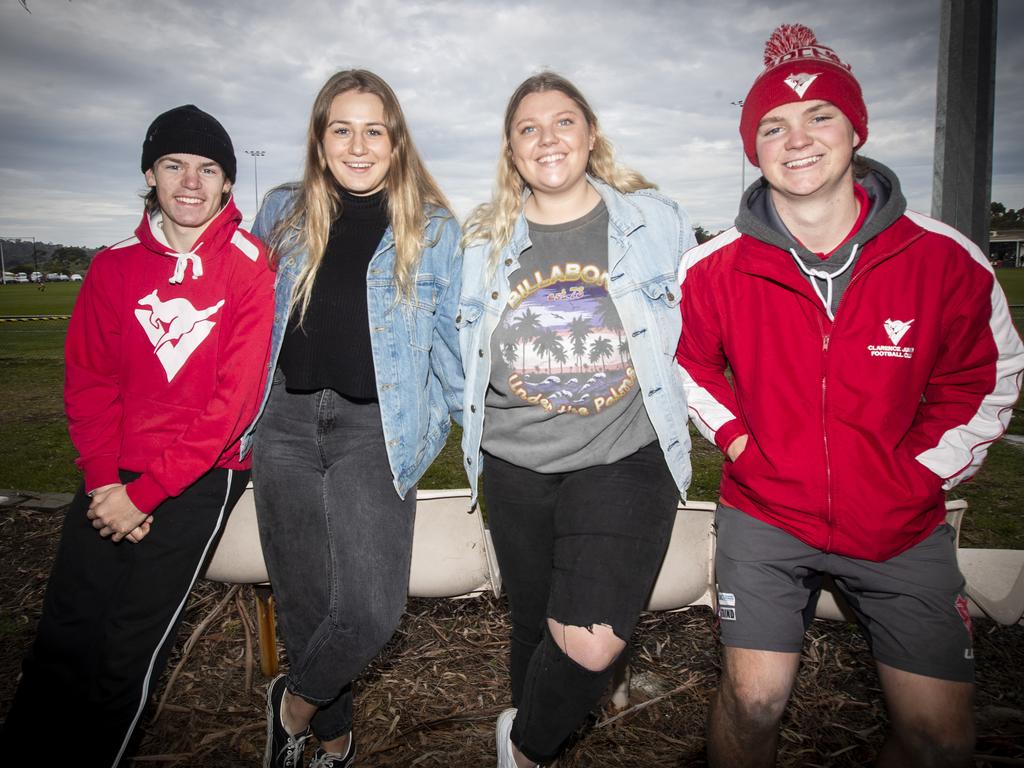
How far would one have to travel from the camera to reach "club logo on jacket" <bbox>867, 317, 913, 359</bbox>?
2176 mm

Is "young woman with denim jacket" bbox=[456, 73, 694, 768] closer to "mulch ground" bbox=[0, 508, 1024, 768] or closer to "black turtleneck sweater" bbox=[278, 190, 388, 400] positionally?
"black turtleneck sweater" bbox=[278, 190, 388, 400]

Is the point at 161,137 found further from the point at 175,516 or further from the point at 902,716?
the point at 902,716

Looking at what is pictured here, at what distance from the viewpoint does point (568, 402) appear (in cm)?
248

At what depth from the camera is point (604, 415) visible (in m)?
2.50

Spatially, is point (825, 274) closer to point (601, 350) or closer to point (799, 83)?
point (799, 83)

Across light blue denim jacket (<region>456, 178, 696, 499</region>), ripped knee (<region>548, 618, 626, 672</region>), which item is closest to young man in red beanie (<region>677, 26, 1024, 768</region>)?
light blue denim jacket (<region>456, 178, 696, 499</region>)

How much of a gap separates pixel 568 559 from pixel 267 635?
1.92 meters

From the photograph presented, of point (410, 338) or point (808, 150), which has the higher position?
point (808, 150)

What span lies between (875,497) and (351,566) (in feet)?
6.09

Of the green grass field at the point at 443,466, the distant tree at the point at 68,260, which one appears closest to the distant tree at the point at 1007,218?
the green grass field at the point at 443,466

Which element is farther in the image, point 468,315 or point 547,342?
point 468,315

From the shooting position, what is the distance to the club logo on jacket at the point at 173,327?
8.47 feet

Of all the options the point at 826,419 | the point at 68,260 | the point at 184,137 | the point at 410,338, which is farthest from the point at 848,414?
the point at 68,260

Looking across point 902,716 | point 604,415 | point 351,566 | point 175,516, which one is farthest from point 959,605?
point 175,516
